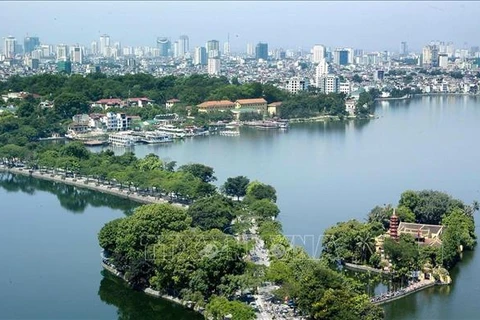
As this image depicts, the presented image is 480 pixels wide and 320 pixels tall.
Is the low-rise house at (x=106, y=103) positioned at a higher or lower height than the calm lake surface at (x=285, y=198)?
higher

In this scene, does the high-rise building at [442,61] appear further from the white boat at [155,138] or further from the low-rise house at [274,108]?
the white boat at [155,138]

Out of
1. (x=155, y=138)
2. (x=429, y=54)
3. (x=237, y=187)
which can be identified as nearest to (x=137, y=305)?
(x=237, y=187)

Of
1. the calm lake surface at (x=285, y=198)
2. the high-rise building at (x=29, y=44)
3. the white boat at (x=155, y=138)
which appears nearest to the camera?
the calm lake surface at (x=285, y=198)

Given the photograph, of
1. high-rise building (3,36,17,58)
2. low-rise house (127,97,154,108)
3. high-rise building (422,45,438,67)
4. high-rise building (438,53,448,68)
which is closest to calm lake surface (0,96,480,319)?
low-rise house (127,97,154,108)

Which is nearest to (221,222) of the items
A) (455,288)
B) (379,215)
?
(379,215)

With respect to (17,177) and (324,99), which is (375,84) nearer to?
(324,99)

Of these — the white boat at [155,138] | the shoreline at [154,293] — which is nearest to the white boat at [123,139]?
the white boat at [155,138]

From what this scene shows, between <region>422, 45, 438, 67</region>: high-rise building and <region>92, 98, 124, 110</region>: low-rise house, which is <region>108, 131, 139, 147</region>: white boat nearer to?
<region>92, 98, 124, 110</region>: low-rise house
